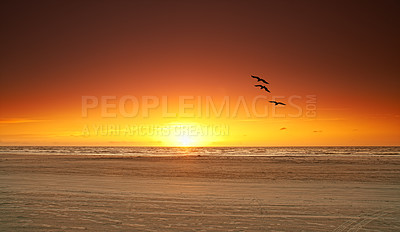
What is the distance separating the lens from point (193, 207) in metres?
10.8

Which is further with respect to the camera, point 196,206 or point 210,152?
point 210,152

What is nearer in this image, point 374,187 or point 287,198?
point 287,198

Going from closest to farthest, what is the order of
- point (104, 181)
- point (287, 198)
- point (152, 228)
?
1. point (152, 228)
2. point (287, 198)
3. point (104, 181)

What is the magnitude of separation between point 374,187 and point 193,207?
900 centimetres

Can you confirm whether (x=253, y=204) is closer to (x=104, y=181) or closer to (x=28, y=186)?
(x=104, y=181)

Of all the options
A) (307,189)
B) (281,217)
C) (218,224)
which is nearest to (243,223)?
(218,224)

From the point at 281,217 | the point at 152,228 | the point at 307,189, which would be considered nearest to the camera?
the point at 152,228

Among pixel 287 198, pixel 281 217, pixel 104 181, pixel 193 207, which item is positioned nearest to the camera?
pixel 281 217

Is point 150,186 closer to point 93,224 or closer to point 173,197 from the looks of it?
point 173,197

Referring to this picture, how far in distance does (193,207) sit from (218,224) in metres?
1.98

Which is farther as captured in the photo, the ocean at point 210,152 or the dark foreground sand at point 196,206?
the ocean at point 210,152

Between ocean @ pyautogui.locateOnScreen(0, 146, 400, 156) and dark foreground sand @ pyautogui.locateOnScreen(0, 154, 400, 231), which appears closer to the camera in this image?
dark foreground sand @ pyautogui.locateOnScreen(0, 154, 400, 231)

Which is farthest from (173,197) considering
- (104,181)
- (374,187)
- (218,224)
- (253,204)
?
(374,187)

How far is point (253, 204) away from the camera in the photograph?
444 inches
